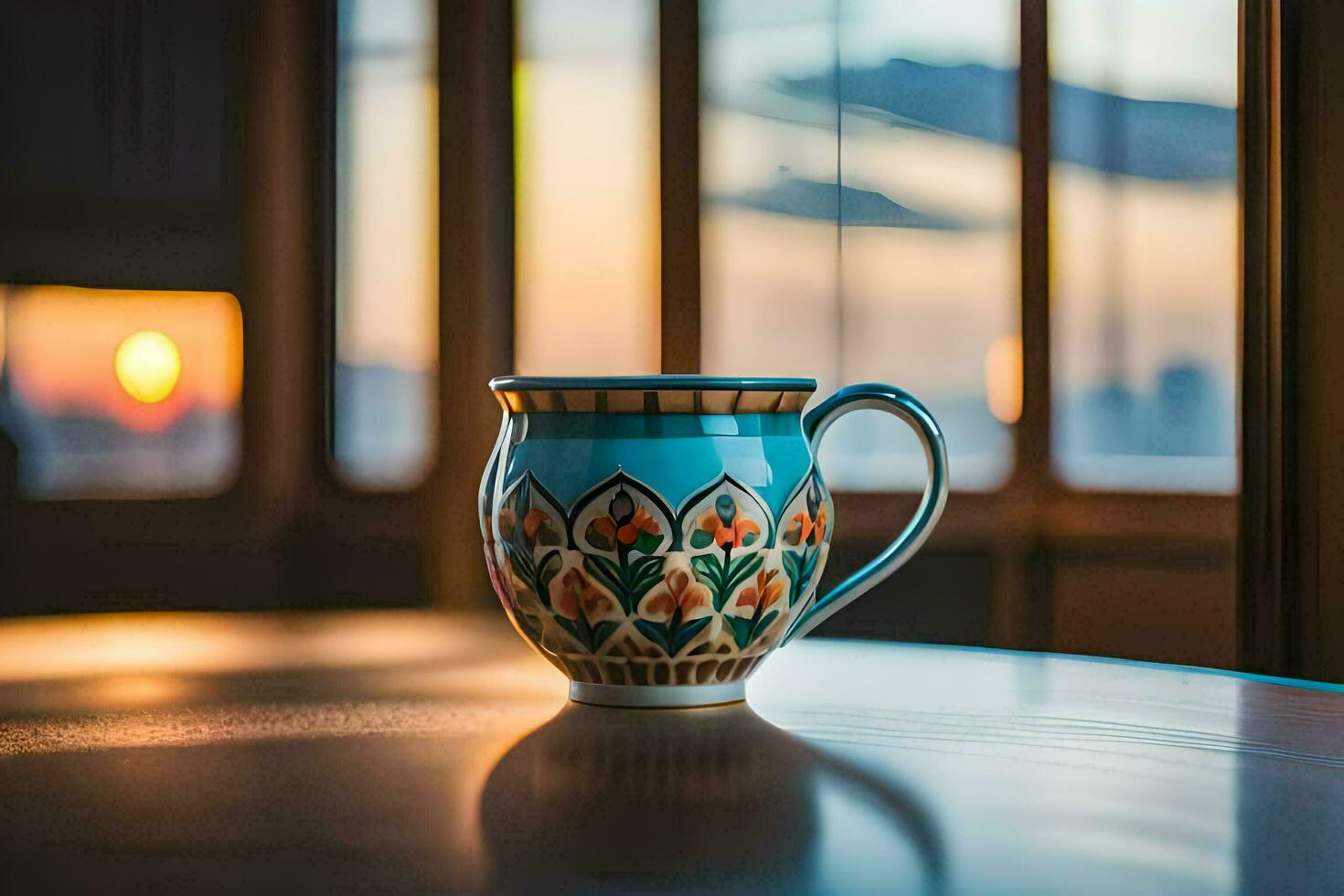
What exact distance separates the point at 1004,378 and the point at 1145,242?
259 millimetres

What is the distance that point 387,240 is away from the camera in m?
2.32

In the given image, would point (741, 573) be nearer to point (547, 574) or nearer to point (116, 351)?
point (547, 574)

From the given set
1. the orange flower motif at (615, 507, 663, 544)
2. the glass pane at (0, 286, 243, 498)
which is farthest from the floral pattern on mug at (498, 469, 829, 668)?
the glass pane at (0, 286, 243, 498)

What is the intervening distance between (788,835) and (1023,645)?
180 cm

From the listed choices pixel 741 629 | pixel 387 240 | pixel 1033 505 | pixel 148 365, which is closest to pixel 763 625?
pixel 741 629

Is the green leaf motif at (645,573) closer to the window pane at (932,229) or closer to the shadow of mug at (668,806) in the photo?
the shadow of mug at (668,806)

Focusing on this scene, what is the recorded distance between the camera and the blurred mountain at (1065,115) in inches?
79.8

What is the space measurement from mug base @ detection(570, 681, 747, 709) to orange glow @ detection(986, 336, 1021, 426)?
1677mm

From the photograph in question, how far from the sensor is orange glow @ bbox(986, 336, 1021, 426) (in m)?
2.12

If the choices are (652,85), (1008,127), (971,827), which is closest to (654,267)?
(652,85)

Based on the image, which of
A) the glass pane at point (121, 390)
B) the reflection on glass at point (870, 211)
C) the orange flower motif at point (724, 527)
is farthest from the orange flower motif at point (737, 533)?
the glass pane at point (121, 390)

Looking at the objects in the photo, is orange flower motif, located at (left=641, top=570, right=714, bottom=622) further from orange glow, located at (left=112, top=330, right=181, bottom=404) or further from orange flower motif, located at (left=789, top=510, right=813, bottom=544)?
orange glow, located at (left=112, top=330, right=181, bottom=404)

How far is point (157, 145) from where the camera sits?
2299 mm

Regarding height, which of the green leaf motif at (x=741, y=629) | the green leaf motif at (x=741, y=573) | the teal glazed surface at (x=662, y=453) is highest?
the teal glazed surface at (x=662, y=453)
